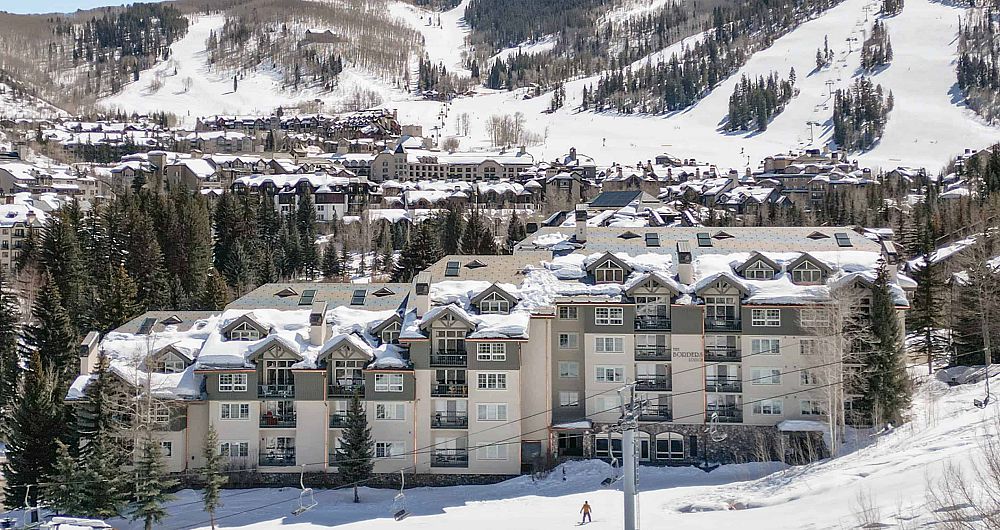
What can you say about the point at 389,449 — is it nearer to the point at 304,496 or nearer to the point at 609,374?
the point at 304,496

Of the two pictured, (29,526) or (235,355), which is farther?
(235,355)

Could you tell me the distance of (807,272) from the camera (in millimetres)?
46000

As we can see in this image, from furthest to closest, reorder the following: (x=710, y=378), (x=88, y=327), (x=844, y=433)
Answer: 1. (x=88, y=327)
2. (x=710, y=378)
3. (x=844, y=433)

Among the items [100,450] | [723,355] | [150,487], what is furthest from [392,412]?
[723,355]

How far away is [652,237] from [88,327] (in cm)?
3256

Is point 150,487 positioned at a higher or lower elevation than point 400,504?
higher

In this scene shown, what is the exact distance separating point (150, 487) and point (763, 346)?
26.3 metres

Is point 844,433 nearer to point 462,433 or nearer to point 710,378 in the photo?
point 710,378

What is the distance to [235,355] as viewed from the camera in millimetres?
43875

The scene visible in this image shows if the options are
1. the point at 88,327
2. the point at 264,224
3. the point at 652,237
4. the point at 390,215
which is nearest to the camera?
the point at 652,237

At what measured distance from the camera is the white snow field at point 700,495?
30797mm

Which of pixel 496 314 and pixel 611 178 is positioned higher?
pixel 611 178

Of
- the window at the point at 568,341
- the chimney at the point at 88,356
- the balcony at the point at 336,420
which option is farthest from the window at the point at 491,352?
the chimney at the point at 88,356

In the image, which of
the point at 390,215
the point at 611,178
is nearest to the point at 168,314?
the point at 390,215
